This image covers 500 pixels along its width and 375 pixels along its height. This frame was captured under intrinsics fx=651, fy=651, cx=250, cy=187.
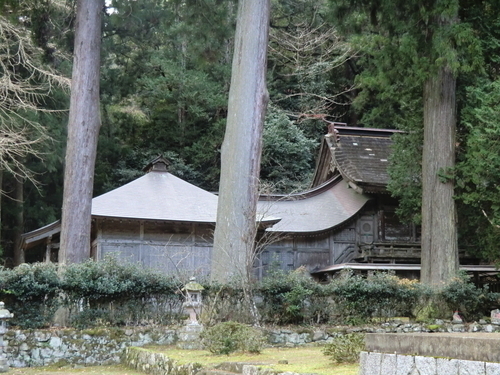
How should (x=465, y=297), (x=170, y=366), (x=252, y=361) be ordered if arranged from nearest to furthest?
(x=252, y=361) < (x=170, y=366) < (x=465, y=297)

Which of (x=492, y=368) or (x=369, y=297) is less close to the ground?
(x=369, y=297)

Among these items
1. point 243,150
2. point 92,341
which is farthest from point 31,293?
point 243,150

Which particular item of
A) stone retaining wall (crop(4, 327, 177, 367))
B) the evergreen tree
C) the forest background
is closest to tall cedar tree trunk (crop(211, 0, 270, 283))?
stone retaining wall (crop(4, 327, 177, 367))

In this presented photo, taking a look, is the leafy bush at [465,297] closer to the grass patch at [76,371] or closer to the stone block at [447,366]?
the grass patch at [76,371]

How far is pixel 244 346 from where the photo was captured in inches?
385

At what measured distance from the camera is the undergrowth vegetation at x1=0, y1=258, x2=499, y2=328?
12.0m

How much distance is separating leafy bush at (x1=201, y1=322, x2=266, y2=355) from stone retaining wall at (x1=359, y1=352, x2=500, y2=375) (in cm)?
372

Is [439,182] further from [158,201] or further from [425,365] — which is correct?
[425,365]

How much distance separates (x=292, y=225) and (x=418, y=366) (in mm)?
16158

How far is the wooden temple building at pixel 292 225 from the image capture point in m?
19.8

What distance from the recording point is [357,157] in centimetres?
2295

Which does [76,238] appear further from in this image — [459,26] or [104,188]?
[104,188]

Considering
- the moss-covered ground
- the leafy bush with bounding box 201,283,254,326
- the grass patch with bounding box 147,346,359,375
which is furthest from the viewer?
the leafy bush with bounding box 201,283,254,326

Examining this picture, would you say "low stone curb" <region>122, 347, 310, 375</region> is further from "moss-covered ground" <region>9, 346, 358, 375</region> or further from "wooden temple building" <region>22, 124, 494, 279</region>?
"wooden temple building" <region>22, 124, 494, 279</region>
